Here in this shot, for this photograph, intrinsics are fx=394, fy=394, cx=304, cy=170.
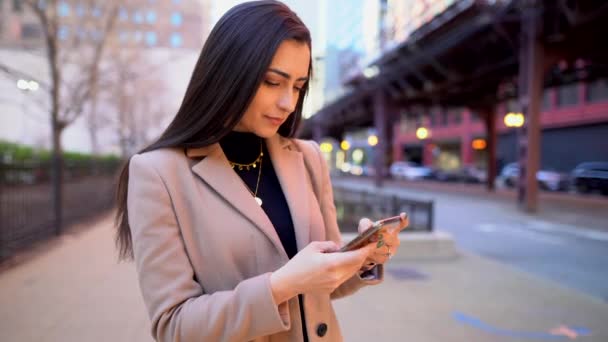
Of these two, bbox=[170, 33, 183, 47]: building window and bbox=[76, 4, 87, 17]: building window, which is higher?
bbox=[170, 33, 183, 47]: building window

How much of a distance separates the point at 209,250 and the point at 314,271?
0.37 metres

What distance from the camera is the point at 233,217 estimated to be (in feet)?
4.34

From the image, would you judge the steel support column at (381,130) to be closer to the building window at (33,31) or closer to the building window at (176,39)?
the building window at (33,31)

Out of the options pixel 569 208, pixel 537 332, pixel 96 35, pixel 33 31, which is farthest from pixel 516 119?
pixel 33 31

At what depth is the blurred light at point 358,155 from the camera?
61.3m

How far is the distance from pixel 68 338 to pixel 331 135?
4678 centimetres

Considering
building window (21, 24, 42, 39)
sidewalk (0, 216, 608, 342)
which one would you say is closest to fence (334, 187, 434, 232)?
sidewalk (0, 216, 608, 342)

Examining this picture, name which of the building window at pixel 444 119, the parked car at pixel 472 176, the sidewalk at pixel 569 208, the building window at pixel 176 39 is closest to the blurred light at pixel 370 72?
the sidewalk at pixel 569 208

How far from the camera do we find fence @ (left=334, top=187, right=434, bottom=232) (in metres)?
8.37

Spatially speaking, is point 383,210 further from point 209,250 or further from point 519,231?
point 209,250

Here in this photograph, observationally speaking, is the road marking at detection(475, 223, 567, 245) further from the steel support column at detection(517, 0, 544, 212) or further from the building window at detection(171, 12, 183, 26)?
the building window at detection(171, 12, 183, 26)

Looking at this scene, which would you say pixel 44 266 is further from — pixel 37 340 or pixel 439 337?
pixel 439 337

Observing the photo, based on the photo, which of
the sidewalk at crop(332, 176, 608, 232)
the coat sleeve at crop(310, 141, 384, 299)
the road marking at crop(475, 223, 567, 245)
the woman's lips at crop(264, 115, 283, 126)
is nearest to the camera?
the woman's lips at crop(264, 115, 283, 126)

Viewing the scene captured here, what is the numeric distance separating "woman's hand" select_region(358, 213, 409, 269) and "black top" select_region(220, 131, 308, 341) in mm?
275
